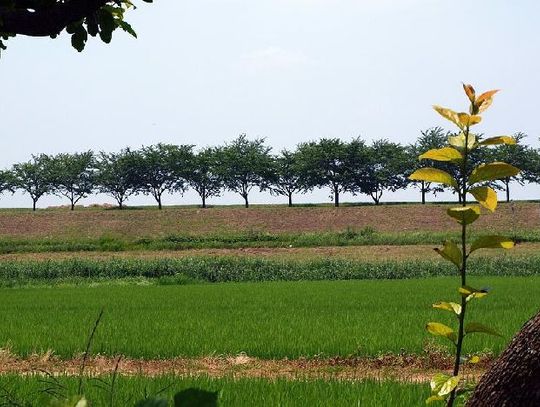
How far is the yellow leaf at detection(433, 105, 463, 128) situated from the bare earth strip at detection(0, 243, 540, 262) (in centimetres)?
4231

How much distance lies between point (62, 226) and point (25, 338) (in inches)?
2106

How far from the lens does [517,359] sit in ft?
7.29

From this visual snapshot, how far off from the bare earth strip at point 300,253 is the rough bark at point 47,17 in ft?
137

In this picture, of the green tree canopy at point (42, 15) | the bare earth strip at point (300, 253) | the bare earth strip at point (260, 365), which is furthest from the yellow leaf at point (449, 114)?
the bare earth strip at point (300, 253)

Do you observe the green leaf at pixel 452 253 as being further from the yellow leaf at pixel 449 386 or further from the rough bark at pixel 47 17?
the rough bark at pixel 47 17

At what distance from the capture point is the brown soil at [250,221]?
61.3 m

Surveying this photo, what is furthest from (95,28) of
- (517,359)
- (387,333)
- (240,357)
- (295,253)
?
(295,253)

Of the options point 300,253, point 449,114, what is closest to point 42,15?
point 449,114

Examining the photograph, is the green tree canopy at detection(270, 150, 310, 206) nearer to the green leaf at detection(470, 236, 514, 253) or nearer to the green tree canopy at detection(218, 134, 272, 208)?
the green tree canopy at detection(218, 134, 272, 208)

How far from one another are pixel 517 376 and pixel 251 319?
48.7 feet

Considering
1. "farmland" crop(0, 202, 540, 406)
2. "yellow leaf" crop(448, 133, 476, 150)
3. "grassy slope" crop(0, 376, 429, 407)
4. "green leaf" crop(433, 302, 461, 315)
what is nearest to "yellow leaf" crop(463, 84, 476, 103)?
"yellow leaf" crop(448, 133, 476, 150)

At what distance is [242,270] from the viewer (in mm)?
36625

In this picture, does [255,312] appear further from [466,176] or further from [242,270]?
[242,270]

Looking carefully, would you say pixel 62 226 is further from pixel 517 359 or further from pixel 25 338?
pixel 517 359
